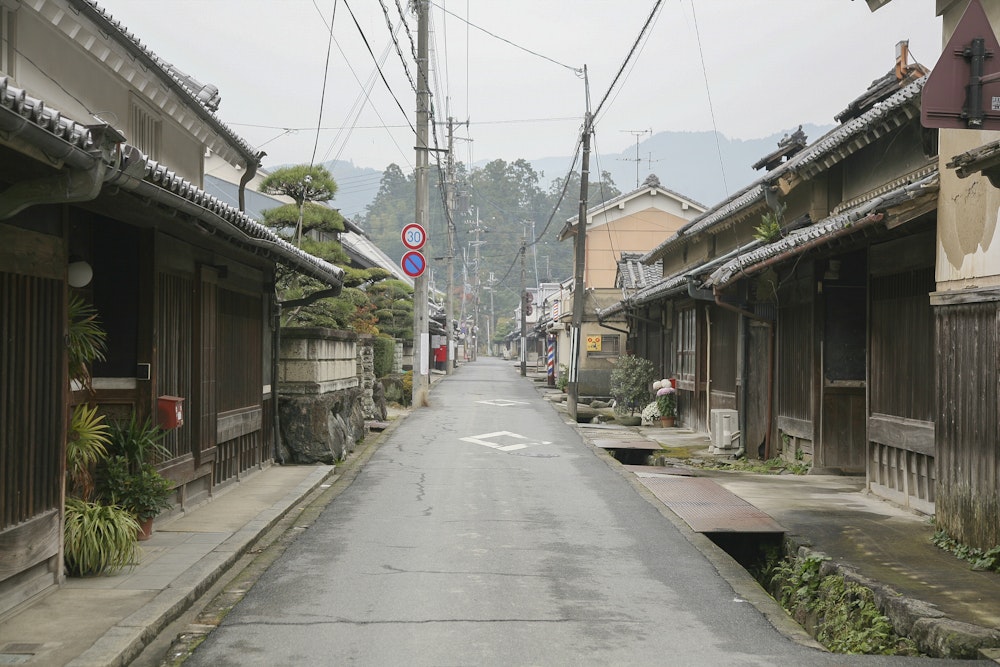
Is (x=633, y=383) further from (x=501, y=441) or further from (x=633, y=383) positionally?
(x=501, y=441)

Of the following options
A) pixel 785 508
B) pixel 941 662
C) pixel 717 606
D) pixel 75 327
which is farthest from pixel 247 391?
pixel 941 662

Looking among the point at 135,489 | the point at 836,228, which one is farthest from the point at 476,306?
the point at 135,489

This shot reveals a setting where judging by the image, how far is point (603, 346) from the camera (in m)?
38.2

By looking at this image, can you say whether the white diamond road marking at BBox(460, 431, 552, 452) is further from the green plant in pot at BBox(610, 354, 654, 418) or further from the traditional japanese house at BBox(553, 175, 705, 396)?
the traditional japanese house at BBox(553, 175, 705, 396)

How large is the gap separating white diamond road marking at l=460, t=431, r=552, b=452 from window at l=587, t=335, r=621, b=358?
16.1 m

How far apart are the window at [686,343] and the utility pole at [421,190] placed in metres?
8.26

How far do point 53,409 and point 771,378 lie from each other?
12299 millimetres

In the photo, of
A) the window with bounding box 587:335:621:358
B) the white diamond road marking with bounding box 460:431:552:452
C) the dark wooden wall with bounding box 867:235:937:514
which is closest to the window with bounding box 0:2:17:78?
the dark wooden wall with bounding box 867:235:937:514

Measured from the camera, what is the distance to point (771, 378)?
16.4 m

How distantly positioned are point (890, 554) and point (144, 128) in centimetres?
1187

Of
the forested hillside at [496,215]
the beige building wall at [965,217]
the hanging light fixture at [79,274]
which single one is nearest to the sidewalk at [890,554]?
the beige building wall at [965,217]

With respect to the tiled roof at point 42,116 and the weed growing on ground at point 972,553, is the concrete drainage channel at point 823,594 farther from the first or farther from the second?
the tiled roof at point 42,116

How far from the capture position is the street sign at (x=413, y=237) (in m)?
25.5

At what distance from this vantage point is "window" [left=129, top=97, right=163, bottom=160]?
1366 centimetres
